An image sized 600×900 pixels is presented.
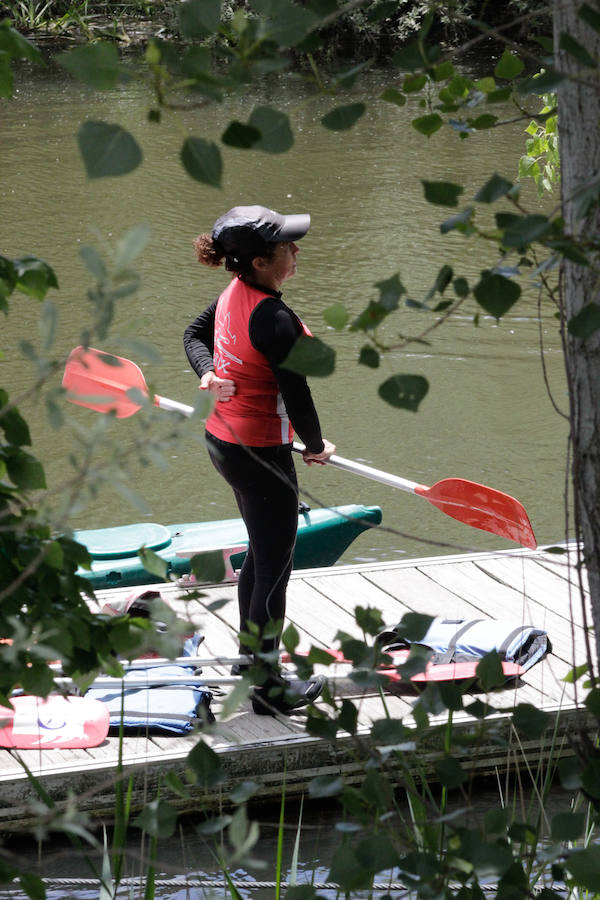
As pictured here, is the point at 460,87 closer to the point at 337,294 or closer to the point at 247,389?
the point at 247,389

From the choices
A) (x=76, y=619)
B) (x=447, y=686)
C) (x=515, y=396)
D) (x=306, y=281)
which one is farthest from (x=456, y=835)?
(x=306, y=281)

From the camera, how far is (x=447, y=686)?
1.18 metres

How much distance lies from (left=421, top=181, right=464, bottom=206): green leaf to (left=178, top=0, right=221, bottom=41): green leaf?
0.77 ft

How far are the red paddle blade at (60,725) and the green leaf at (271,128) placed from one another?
88.3 inches

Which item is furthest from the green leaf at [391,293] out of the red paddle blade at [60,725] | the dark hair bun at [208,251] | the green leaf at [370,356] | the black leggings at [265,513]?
the red paddle blade at [60,725]

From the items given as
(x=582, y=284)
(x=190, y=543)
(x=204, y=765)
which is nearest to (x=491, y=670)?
(x=204, y=765)

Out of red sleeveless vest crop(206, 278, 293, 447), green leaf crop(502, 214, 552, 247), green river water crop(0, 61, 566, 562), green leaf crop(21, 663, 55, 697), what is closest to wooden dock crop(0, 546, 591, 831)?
green river water crop(0, 61, 566, 562)

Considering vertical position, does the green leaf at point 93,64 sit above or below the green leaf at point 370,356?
above

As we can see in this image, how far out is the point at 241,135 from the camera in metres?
0.87

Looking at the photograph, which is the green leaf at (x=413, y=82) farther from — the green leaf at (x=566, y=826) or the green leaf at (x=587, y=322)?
the green leaf at (x=566, y=826)

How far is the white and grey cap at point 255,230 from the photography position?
8.64 ft

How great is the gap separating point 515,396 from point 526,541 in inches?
135

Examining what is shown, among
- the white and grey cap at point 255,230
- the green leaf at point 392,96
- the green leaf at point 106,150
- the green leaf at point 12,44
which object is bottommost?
the green leaf at point 106,150

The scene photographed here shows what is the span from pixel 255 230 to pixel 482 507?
4.83 ft
